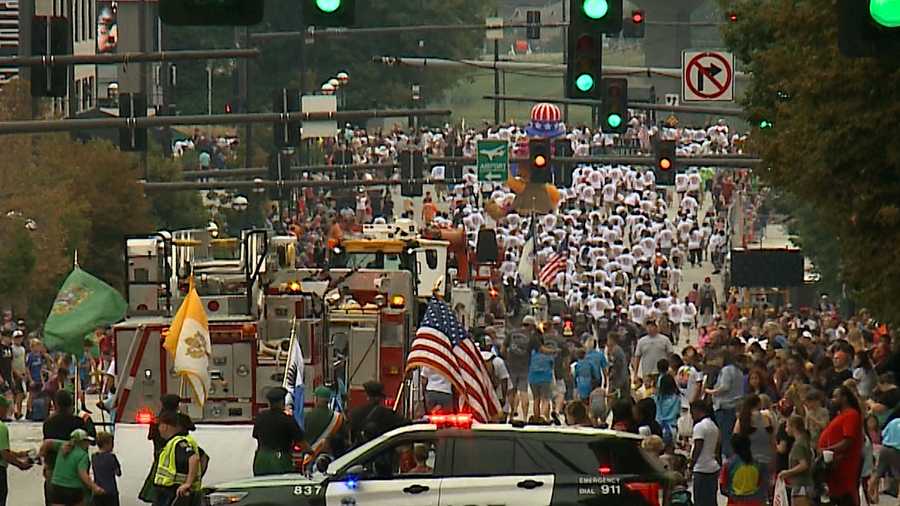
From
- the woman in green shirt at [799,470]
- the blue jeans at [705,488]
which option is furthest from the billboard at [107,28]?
the woman in green shirt at [799,470]

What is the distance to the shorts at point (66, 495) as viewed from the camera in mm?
21109

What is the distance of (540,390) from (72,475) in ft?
50.6

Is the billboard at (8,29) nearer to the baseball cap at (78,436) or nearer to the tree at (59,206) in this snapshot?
the tree at (59,206)

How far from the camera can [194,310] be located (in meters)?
24.5

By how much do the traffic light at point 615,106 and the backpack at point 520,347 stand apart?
11.6ft

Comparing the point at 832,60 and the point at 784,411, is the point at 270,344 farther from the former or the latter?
the point at 832,60

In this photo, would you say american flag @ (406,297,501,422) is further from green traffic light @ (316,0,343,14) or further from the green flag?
green traffic light @ (316,0,343,14)

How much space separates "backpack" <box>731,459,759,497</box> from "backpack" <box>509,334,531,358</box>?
1527 centimetres

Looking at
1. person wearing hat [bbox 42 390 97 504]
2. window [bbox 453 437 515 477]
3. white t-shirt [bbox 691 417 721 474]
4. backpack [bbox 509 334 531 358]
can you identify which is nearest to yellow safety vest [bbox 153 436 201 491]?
person wearing hat [bbox 42 390 97 504]

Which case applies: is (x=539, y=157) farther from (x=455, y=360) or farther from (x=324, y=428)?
(x=324, y=428)

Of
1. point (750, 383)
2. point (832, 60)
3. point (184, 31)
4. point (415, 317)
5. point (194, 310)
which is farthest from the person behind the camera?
point (184, 31)

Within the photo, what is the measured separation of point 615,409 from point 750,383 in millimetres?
4910

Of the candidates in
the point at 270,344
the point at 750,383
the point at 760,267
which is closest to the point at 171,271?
the point at 270,344

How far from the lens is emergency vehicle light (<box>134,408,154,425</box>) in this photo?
24.6m
